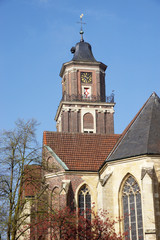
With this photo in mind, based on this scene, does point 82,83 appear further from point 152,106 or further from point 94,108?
point 152,106

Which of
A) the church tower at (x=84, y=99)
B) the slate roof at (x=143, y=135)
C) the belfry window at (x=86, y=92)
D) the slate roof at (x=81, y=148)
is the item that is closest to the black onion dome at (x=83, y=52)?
the church tower at (x=84, y=99)

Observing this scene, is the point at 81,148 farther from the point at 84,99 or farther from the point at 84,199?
the point at 84,99

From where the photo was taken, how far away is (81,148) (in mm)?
32125

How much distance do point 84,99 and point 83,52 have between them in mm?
6903

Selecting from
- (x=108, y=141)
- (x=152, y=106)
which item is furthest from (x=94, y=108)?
(x=152, y=106)

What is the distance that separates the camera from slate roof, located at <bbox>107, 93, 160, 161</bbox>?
26062mm

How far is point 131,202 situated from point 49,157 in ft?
25.6

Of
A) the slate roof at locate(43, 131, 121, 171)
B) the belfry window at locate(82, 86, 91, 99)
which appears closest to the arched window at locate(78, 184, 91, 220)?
the slate roof at locate(43, 131, 121, 171)

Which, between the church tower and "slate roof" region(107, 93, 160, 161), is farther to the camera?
the church tower

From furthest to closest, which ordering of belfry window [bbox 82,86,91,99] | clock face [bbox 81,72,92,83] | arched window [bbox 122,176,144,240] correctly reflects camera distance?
clock face [bbox 81,72,92,83] → belfry window [bbox 82,86,91,99] → arched window [bbox 122,176,144,240]

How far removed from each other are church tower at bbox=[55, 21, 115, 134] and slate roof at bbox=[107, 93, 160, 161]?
55.7 feet

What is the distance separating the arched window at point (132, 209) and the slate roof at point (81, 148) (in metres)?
4.49

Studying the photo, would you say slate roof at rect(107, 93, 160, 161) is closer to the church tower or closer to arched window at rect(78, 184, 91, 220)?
arched window at rect(78, 184, 91, 220)

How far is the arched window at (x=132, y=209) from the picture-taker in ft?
81.6
